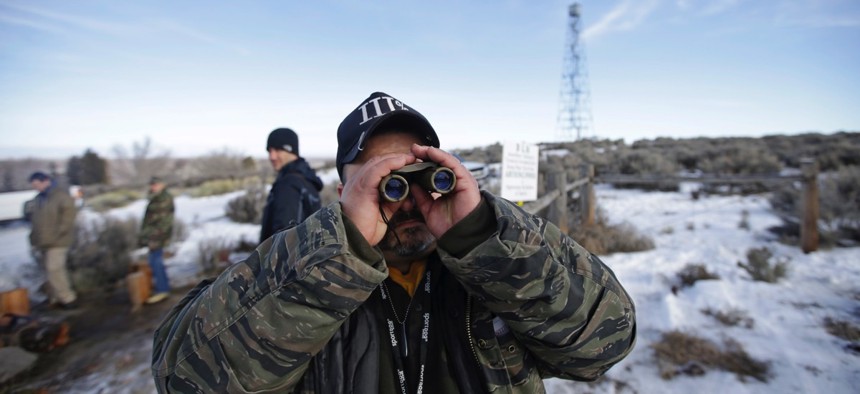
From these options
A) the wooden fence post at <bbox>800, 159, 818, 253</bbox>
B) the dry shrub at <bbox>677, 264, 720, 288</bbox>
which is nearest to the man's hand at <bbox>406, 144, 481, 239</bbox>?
the dry shrub at <bbox>677, 264, 720, 288</bbox>

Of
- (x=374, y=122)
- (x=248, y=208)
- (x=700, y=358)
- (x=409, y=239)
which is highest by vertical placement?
(x=374, y=122)

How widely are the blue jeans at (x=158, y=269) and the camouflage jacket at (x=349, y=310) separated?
537 cm

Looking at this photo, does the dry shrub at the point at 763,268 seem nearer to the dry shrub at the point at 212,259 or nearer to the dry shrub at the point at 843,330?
Answer: the dry shrub at the point at 843,330

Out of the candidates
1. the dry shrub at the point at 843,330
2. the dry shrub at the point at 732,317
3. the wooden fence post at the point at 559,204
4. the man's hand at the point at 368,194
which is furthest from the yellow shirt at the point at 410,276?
the wooden fence post at the point at 559,204

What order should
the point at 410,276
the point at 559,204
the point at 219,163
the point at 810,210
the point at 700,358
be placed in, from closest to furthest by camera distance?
the point at 410,276 < the point at 700,358 < the point at 559,204 < the point at 810,210 < the point at 219,163

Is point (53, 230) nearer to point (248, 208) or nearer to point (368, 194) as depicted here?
point (248, 208)

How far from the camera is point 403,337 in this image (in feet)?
4.04

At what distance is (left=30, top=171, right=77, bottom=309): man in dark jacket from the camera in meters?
5.50

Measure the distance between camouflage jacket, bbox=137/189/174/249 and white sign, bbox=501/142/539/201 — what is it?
4877mm

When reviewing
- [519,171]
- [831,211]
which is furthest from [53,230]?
[831,211]

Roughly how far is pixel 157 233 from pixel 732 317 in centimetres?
723

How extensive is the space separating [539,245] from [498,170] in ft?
46.4

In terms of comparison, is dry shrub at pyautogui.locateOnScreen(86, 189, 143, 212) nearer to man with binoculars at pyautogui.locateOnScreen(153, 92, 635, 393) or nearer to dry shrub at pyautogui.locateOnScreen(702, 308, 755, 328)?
man with binoculars at pyautogui.locateOnScreen(153, 92, 635, 393)

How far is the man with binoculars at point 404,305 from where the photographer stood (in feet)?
3.25
